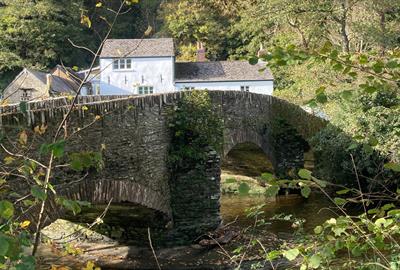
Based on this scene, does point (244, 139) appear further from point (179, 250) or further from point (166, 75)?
point (166, 75)

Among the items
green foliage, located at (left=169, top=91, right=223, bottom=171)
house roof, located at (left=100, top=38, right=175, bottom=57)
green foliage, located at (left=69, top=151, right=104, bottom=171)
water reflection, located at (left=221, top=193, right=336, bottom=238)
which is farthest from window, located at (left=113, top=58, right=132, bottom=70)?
green foliage, located at (left=69, top=151, right=104, bottom=171)

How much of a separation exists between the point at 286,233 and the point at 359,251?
1112cm

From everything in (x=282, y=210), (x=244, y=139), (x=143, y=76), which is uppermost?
(x=143, y=76)

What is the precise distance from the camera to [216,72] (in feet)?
132

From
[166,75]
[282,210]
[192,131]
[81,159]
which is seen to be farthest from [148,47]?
[81,159]

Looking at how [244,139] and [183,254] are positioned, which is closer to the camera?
[183,254]

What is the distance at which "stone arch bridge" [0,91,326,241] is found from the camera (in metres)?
8.30

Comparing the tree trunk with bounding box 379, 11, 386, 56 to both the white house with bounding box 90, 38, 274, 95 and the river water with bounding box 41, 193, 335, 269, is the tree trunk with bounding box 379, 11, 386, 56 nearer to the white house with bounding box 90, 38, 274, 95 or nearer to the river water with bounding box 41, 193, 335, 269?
the river water with bounding box 41, 193, 335, 269

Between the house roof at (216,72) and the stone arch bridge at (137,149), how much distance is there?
22887 mm

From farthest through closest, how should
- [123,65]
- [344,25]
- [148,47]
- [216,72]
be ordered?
[148,47] → [123,65] → [216,72] → [344,25]

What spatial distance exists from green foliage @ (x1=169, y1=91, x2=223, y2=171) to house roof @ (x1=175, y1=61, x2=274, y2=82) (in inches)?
1062

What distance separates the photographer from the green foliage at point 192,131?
482 inches

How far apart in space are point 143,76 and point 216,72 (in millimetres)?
5010

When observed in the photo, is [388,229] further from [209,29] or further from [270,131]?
[209,29]
